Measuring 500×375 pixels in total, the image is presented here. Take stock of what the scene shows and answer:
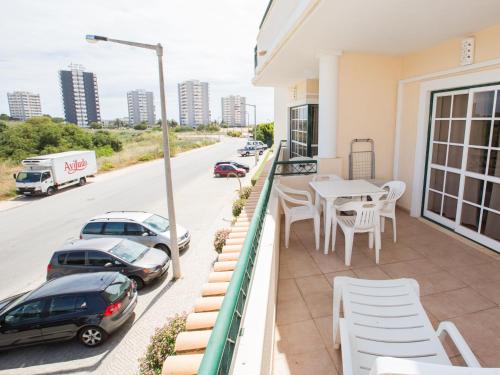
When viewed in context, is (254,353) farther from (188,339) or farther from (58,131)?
(58,131)

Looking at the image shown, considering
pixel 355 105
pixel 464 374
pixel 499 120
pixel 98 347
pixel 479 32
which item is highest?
pixel 479 32

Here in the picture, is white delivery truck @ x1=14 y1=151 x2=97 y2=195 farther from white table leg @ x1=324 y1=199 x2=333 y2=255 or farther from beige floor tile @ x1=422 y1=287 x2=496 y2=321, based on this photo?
beige floor tile @ x1=422 y1=287 x2=496 y2=321

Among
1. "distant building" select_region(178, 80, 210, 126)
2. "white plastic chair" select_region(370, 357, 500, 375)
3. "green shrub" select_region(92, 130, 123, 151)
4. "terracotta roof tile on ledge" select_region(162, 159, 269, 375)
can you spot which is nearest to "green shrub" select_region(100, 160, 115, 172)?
"green shrub" select_region(92, 130, 123, 151)

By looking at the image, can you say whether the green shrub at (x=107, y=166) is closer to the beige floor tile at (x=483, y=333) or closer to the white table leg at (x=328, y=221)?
the white table leg at (x=328, y=221)

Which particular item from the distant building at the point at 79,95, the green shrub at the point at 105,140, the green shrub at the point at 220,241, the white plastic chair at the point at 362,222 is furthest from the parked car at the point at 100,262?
the distant building at the point at 79,95

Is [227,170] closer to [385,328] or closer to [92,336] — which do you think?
[92,336]

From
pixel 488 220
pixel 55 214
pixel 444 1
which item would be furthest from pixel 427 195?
pixel 55 214

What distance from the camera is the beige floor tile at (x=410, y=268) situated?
3.49 metres

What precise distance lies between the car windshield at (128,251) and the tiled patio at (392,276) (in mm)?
5365

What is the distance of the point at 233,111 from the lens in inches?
5650

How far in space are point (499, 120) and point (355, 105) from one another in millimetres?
2240

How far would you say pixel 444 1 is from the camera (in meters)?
3.11

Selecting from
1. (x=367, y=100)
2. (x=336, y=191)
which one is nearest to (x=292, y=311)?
(x=336, y=191)

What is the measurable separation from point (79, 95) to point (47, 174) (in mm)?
102812
